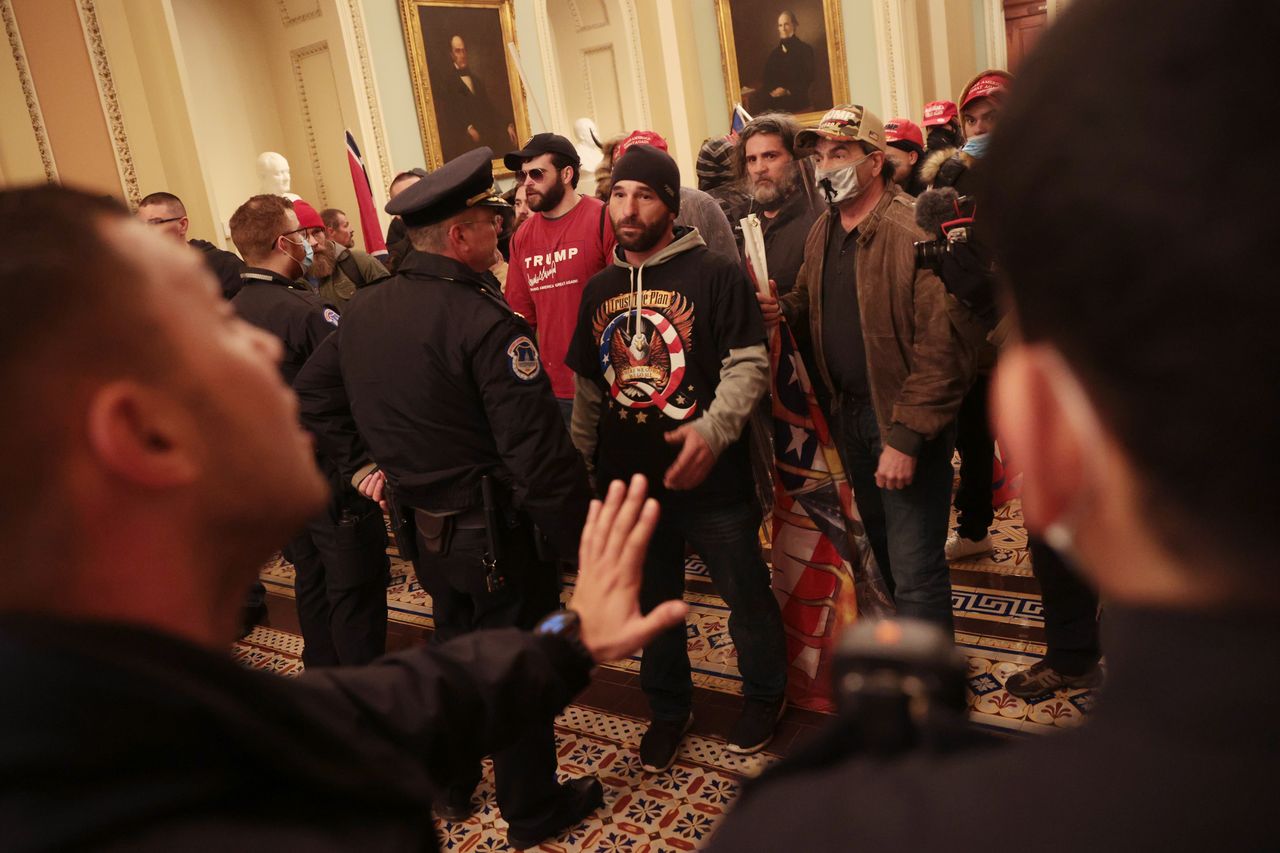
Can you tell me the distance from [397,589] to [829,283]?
8.85 ft

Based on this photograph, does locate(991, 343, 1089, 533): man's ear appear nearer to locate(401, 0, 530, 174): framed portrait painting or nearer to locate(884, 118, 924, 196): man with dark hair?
locate(884, 118, 924, 196): man with dark hair

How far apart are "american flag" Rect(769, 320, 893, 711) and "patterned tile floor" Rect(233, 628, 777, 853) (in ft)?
1.48

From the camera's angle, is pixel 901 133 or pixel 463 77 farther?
pixel 463 77

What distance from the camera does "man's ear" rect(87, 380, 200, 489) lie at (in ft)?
2.37

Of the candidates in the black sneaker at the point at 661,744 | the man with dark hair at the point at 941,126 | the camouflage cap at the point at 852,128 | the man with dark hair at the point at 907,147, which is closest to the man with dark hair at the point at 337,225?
the man with dark hair at the point at 907,147

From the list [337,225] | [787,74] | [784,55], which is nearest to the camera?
[337,225]

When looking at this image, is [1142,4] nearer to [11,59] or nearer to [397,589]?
[397,589]

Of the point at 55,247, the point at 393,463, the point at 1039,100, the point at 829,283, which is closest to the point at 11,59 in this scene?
the point at 393,463

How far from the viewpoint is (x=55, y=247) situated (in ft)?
2.40

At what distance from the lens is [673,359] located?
2.59 metres

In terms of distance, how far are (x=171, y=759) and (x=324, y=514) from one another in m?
2.56

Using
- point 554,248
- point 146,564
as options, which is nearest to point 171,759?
point 146,564

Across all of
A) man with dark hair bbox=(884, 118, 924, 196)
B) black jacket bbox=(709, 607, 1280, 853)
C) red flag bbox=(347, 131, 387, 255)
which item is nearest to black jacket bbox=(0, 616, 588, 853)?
black jacket bbox=(709, 607, 1280, 853)

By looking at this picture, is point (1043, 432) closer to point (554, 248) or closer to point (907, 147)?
point (554, 248)
